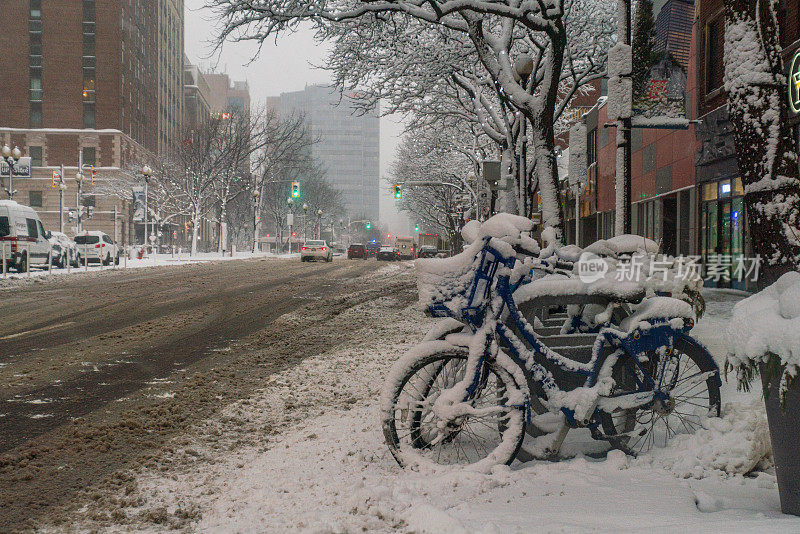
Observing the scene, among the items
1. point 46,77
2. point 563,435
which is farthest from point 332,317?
point 46,77

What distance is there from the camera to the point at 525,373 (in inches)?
154

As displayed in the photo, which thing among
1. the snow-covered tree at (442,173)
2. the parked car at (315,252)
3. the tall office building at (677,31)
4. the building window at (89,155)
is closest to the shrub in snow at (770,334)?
the tall office building at (677,31)

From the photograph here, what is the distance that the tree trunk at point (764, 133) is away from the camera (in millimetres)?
4602

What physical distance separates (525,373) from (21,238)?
1018 inches

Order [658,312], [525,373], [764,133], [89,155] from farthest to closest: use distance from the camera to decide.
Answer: [89,155]
[764,133]
[658,312]
[525,373]

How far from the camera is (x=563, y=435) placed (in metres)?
3.94

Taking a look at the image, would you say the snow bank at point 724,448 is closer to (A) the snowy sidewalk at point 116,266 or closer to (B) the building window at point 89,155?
(A) the snowy sidewalk at point 116,266

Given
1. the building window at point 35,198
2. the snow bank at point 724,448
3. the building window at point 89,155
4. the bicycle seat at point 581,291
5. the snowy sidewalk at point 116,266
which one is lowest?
the snow bank at point 724,448

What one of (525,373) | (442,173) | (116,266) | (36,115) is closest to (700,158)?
(525,373)

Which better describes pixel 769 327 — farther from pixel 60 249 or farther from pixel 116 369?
pixel 60 249

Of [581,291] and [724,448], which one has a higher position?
[581,291]

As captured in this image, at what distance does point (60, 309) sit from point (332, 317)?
5.44m

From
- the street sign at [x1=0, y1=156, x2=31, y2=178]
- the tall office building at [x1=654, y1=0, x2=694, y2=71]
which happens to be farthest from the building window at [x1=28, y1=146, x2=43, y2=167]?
the tall office building at [x1=654, y1=0, x2=694, y2=71]

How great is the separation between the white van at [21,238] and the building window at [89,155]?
4526 cm
